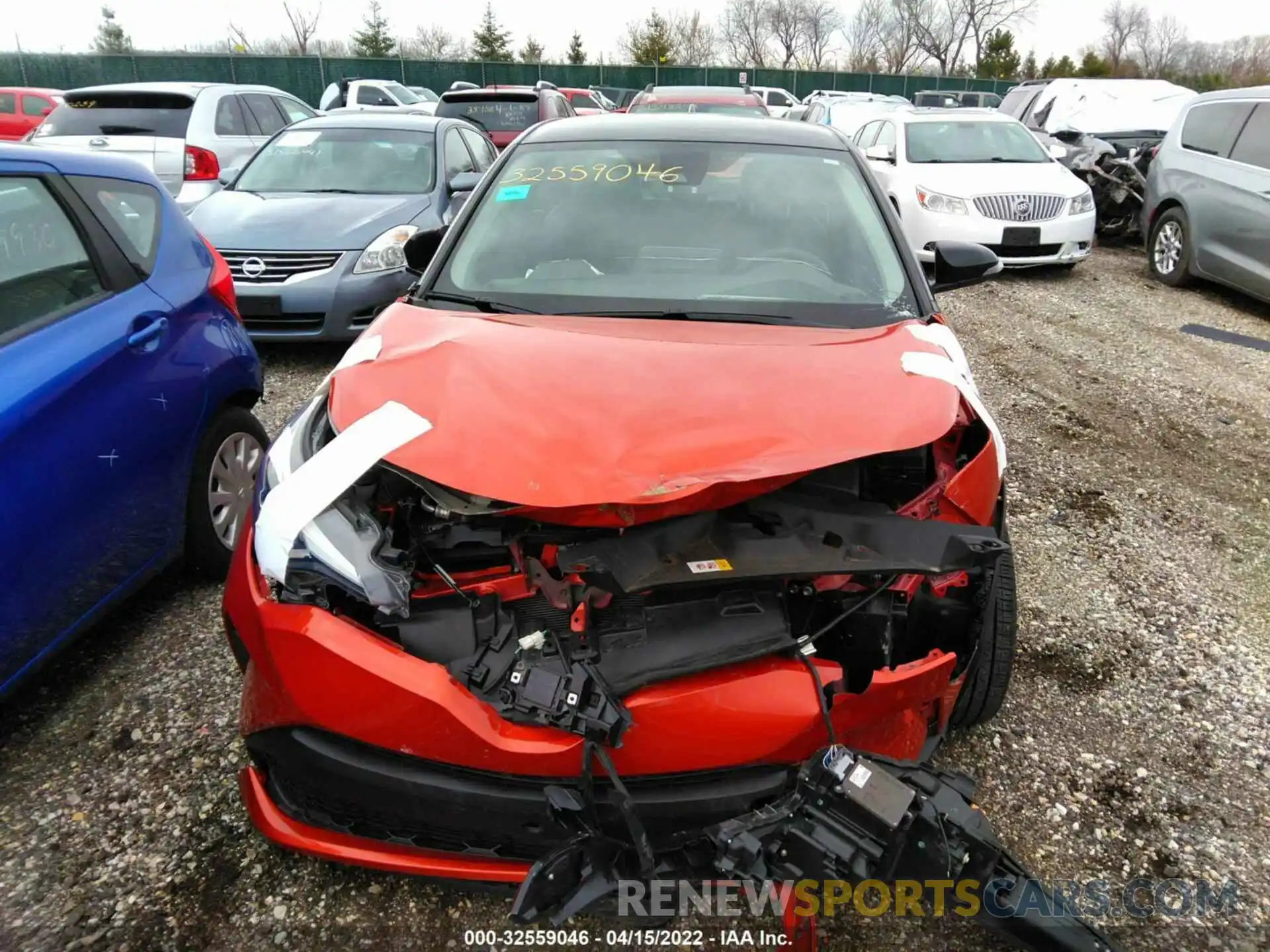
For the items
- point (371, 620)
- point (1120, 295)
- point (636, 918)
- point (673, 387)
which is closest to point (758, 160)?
point (673, 387)

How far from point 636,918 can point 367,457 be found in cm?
112

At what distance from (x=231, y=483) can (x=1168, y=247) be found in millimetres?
8783

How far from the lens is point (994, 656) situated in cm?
231

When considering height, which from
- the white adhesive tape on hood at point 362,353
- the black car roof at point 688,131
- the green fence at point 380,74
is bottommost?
the white adhesive tape on hood at point 362,353

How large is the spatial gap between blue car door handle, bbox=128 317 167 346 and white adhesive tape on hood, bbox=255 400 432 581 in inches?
44.9

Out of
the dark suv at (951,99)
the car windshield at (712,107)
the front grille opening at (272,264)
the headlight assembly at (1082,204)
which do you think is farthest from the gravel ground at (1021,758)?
the dark suv at (951,99)

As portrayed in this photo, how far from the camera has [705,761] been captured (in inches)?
66.2

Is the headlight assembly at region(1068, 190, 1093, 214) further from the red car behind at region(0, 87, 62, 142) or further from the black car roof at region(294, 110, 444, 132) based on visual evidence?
the red car behind at region(0, 87, 62, 142)

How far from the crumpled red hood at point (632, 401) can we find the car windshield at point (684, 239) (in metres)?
0.17

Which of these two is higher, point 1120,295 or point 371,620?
point 371,620

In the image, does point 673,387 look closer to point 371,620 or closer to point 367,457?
point 367,457

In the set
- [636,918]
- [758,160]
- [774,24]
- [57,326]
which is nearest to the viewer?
[636,918]

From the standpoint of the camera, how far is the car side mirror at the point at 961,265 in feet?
10.7

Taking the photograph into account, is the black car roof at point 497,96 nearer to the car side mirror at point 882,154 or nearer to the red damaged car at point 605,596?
the car side mirror at point 882,154
